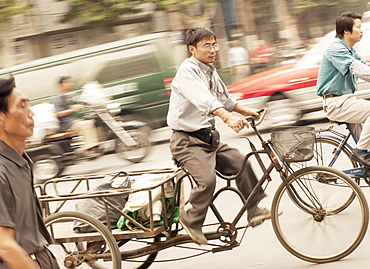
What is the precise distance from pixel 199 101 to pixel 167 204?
0.77 meters

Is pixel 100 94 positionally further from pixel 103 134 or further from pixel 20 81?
pixel 20 81

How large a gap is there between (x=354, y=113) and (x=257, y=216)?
1436 millimetres

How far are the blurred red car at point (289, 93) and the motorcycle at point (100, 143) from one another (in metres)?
1.82

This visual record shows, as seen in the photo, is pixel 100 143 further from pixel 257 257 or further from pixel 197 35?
pixel 197 35

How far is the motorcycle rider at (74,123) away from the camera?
9695 millimetres

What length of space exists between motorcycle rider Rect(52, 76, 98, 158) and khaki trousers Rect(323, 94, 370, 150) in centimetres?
517

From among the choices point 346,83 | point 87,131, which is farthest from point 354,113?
point 87,131

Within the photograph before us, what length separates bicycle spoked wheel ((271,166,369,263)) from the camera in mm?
4203

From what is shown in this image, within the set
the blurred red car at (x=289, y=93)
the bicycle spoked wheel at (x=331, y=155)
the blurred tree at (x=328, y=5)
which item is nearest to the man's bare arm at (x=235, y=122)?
the bicycle spoked wheel at (x=331, y=155)

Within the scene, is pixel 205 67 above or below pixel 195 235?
above

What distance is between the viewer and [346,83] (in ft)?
17.3

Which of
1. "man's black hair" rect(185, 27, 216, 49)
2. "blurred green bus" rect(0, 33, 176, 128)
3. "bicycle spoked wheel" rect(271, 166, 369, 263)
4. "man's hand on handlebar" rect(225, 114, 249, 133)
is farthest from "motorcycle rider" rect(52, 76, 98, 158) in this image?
"man's hand on handlebar" rect(225, 114, 249, 133)

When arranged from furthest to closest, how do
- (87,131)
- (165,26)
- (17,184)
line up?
(165,26) < (87,131) < (17,184)

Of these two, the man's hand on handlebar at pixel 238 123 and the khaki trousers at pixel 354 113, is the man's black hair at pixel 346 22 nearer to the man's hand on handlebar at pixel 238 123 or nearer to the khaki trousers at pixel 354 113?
the khaki trousers at pixel 354 113
